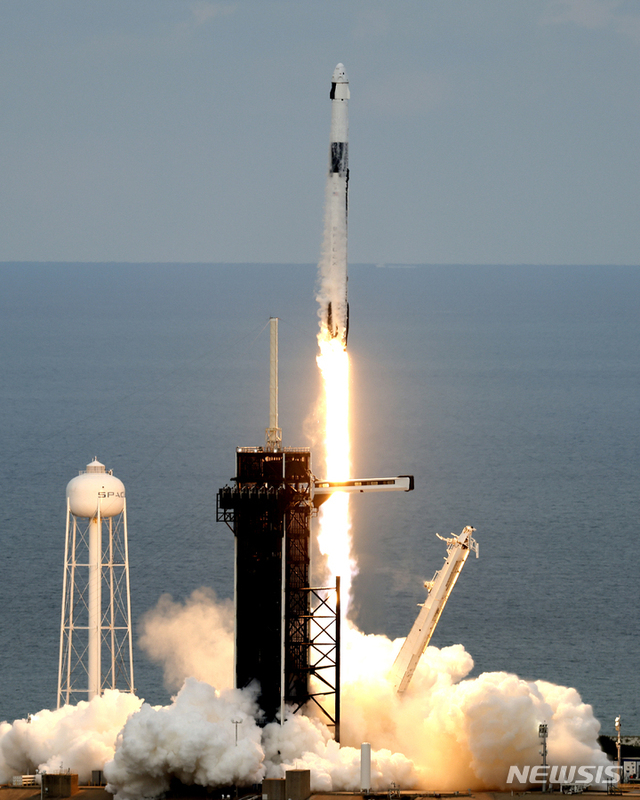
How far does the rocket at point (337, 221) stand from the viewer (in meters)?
93.2

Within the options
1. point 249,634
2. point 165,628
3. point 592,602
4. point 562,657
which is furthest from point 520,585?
point 249,634

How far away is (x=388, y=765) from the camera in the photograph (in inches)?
3435

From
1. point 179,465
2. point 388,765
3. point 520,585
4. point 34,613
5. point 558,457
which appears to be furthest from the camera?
point 558,457

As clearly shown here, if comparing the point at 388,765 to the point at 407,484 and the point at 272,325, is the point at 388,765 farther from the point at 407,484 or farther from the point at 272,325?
the point at 272,325

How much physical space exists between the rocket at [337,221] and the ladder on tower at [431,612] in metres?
12.5

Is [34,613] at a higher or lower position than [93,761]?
higher

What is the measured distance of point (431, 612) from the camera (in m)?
92.0

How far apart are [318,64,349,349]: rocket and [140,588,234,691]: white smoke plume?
16.2 meters

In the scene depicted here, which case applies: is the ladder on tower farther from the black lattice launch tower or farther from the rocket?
the rocket

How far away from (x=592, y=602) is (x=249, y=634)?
52.7 m

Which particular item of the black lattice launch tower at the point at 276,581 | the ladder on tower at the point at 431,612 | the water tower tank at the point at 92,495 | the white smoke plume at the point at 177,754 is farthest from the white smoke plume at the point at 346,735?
the water tower tank at the point at 92,495

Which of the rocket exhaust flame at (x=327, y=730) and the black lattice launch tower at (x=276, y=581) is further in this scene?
the black lattice launch tower at (x=276, y=581)

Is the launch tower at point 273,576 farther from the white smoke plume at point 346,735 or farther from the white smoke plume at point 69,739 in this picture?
the white smoke plume at point 69,739

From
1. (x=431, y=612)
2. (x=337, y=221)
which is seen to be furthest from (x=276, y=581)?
(x=337, y=221)
